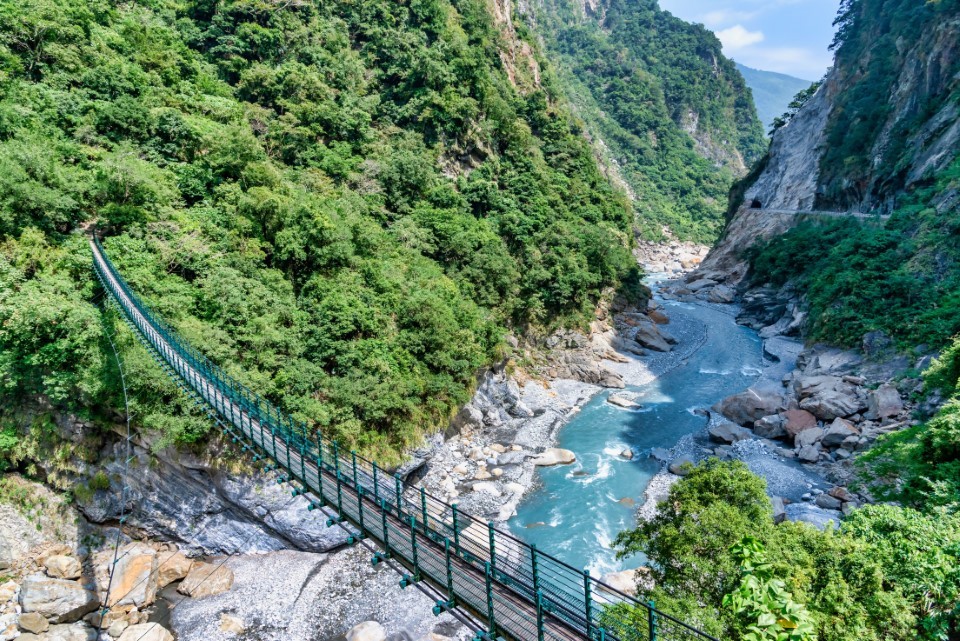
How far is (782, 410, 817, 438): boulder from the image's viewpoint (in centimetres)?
1952

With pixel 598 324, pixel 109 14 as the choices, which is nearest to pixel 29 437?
pixel 109 14

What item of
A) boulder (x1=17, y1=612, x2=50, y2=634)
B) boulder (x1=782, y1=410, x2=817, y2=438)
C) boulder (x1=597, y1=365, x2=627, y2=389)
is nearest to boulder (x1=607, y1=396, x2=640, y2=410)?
boulder (x1=597, y1=365, x2=627, y2=389)

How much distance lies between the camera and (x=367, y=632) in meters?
12.0

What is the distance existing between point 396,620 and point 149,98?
23379mm

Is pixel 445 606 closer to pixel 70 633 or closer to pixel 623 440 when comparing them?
pixel 70 633

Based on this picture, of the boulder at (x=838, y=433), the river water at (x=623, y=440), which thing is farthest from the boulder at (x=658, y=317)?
the boulder at (x=838, y=433)

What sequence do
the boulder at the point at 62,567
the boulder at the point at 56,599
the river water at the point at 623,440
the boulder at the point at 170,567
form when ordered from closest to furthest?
1. the boulder at the point at 56,599
2. the boulder at the point at 62,567
3. the boulder at the point at 170,567
4. the river water at the point at 623,440

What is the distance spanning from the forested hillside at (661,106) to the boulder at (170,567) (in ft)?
227

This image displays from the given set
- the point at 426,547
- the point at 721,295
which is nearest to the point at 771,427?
the point at 426,547

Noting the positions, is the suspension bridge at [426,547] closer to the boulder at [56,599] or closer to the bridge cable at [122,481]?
the bridge cable at [122,481]

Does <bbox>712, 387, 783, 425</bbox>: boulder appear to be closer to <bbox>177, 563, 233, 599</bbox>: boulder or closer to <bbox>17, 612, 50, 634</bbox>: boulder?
<bbox>177, 563, 233, 599</bbox>: boulder

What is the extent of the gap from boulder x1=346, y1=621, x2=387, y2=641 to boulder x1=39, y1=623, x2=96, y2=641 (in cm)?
645

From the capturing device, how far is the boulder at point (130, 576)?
12.7m

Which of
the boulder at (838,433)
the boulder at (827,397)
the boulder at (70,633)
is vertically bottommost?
the boulder at (70,633)
